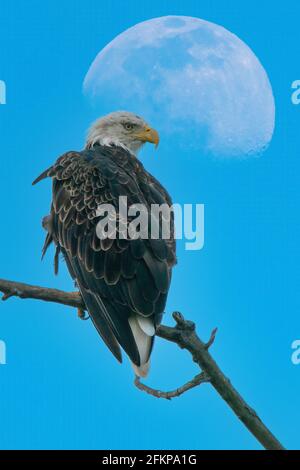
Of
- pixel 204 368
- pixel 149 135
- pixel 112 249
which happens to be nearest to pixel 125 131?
pixel 149 135

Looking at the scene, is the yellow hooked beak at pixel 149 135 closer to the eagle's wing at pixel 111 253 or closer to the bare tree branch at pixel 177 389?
the eagle's wing at pixel 111 253

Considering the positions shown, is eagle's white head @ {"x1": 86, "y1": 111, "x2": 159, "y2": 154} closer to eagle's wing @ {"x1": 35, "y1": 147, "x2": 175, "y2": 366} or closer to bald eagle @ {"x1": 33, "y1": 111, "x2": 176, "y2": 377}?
bald eagle @ {"x1": 33, "y1": 111, "x2": 176, "y2": 377}

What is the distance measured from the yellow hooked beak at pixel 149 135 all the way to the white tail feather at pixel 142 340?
264 centimetres

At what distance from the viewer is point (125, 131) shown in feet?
24.6

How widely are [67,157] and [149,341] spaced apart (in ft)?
6.66

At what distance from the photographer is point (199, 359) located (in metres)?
5.18

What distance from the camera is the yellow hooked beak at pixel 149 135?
745 cm

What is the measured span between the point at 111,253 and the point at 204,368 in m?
1.01

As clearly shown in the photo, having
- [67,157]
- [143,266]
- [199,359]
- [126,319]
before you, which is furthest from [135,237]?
[67,157]

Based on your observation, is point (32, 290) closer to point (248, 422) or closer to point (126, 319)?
point (126, 319)

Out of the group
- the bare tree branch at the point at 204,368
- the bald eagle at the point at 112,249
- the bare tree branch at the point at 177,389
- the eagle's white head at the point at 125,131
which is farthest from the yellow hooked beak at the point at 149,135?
the bare tree branch at the point at 177,389

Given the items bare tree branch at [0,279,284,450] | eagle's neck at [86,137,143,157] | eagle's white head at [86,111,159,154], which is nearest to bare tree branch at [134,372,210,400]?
bare tree branch at [0,279,284,450]

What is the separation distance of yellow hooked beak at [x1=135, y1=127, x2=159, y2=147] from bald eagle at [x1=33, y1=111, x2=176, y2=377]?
0.40 m

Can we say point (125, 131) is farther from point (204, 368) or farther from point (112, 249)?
point (204, 368)
